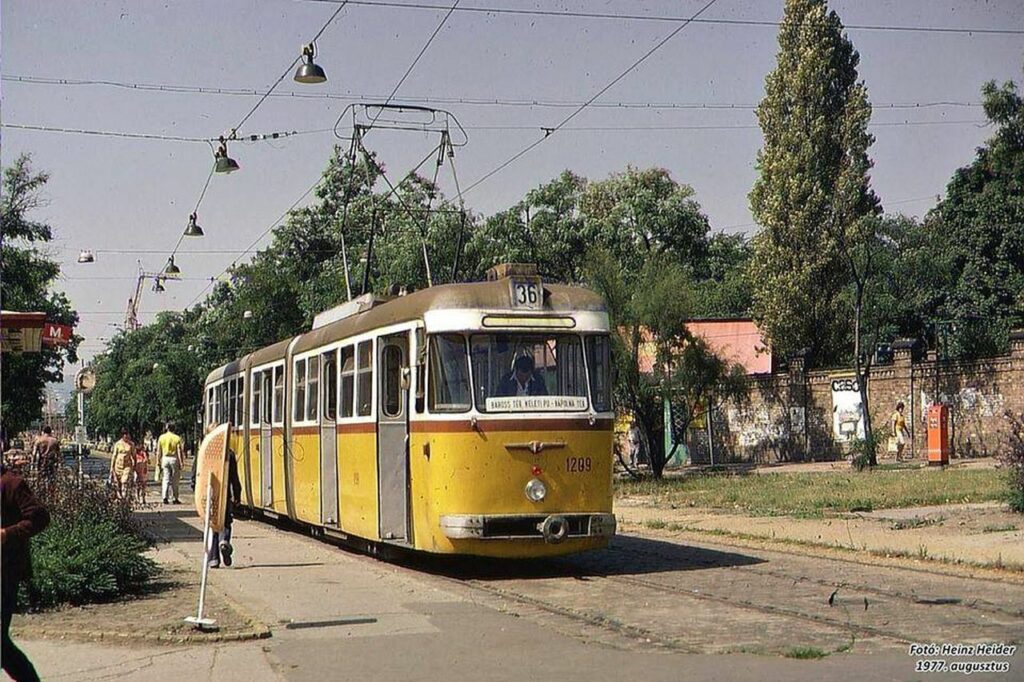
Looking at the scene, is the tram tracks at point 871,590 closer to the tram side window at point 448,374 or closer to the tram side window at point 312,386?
the tram side window at point 448,374

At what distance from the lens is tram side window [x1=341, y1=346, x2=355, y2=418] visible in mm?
16578

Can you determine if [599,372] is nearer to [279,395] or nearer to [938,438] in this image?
[279,395]

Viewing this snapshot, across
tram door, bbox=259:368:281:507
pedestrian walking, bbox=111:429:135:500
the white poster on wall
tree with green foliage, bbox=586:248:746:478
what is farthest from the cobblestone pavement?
the white poster on wall

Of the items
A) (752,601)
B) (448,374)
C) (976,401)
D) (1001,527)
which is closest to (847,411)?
(976,401)

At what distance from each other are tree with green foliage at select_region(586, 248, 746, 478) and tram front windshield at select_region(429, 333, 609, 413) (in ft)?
55.3

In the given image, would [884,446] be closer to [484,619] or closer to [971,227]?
[971,227]

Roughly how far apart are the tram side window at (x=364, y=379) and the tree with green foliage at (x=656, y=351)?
1531 centimetres

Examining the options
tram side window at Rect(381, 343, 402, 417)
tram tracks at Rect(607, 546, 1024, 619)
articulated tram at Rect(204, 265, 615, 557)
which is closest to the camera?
tram tracks at Rect(607, 546, 1024, 619)

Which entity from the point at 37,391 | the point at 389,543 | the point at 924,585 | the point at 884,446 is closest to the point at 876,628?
the point at 924,585

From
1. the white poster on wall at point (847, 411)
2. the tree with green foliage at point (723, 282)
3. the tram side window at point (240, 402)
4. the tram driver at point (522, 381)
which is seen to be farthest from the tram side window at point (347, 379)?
the tree with green foliage at point (723, 282)

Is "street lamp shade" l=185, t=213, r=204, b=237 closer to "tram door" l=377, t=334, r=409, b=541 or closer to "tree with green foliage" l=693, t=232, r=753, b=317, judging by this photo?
"tram door" l=377, t=334, r=409, b=541

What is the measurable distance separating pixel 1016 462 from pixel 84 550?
482 inches

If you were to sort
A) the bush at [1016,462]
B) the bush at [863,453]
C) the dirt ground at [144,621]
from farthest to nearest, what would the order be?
the bush at [863,453], the bush at [1016,462], the dirt ground at [144,621]

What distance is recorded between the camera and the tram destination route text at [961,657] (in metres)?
8.39
